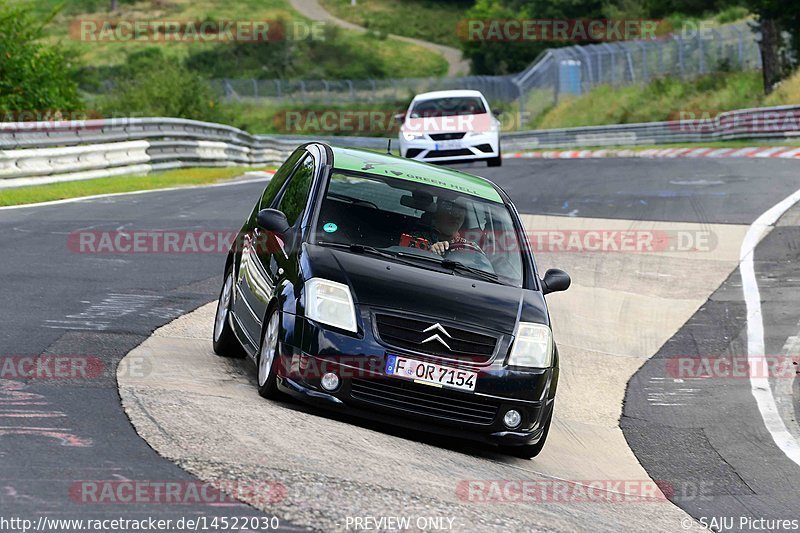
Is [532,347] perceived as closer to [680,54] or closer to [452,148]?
[452,148]

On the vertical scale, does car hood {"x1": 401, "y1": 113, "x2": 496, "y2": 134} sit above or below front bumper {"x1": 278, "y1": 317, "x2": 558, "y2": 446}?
below

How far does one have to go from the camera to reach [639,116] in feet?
158

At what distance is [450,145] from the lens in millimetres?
26125

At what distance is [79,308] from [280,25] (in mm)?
91933

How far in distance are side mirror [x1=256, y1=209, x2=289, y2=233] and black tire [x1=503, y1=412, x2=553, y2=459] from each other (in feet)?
6.36

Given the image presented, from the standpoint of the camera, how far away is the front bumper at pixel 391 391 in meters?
7.02

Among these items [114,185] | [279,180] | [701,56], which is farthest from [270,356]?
[701,56]

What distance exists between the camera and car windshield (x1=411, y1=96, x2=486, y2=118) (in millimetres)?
26812

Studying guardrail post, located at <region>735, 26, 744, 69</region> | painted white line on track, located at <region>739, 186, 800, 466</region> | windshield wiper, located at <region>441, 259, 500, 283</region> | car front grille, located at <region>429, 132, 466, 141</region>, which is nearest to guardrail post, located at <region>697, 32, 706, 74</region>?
guardrail post, located at <region>735, 26, 744, 69</region>

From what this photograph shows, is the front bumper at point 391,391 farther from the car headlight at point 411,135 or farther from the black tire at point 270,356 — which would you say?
the car headlight at point 411,135

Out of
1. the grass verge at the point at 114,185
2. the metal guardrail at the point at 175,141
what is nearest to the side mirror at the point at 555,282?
the grass verge at the point at 114,185

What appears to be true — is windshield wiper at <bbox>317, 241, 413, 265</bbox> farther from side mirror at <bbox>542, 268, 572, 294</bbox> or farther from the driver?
side mirror at <bbox>542, 268, 572, 294</bbox>

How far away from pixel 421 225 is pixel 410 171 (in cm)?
52

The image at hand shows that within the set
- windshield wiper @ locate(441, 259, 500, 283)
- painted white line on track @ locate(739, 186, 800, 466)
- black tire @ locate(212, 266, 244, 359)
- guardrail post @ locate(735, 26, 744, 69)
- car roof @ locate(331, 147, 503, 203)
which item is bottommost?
guardrail post @ locate(735, 26, 744, 69)
